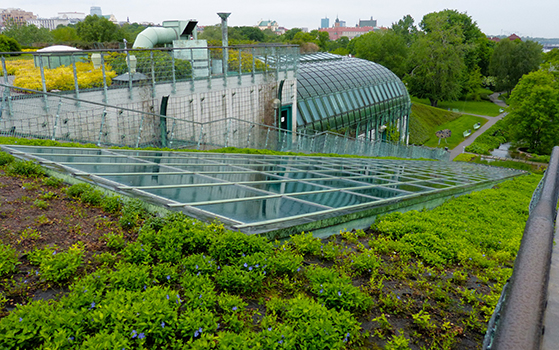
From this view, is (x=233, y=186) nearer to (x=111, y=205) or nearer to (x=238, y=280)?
(x=111, y=205)

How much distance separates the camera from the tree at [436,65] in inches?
2717

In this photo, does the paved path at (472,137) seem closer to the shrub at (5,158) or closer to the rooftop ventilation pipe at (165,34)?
the rooftop ventilation pipe at (165,34)

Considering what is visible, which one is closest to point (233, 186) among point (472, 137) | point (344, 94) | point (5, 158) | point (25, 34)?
point (5, 158)

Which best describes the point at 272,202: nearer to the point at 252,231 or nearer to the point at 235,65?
the point at 252,231

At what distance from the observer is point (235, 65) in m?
19.9

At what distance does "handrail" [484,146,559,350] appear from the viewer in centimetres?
120

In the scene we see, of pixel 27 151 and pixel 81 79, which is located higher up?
pixel 81 79

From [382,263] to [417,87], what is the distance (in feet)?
238

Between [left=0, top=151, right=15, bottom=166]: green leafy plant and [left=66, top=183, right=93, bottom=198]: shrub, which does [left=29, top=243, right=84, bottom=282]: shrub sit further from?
[left=0, top=151, right=15, bottom=166]: green leafy plant

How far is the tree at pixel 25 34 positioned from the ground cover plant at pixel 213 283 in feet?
219

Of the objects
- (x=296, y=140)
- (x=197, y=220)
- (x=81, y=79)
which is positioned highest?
(x=81, y=79)

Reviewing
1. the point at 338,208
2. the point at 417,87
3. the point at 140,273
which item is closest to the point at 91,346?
the point at 140,273

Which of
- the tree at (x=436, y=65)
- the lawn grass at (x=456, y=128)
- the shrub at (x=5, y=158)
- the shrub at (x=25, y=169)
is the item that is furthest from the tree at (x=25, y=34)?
the shrub at (x=25, y=169)

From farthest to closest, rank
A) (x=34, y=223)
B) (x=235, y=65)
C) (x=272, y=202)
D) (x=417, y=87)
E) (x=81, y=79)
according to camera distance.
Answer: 1. (x=417, y=87)
2. (x=235, y=65)
3. (x=81, y=79)
4. (x=272, y=202)
5. (x=34, y=223)
